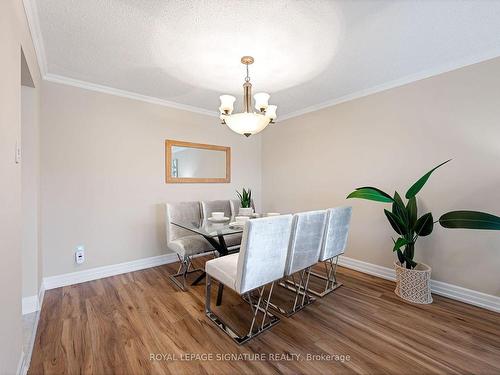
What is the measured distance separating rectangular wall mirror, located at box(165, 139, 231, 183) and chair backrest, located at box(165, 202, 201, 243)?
0.51 metres

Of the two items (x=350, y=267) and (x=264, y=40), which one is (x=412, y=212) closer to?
(x=350, y=267)

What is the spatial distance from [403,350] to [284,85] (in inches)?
109

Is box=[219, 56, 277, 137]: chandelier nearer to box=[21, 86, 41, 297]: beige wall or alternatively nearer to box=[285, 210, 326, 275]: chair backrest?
box=[285, 210, 326, 275]: chair backrest

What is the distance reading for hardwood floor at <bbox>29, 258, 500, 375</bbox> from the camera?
1.46 m

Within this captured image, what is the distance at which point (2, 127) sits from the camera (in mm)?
1035

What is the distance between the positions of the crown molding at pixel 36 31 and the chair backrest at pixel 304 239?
2.40 m

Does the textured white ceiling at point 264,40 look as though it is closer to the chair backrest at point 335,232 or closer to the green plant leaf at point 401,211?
the green plant leaf at point 401,211

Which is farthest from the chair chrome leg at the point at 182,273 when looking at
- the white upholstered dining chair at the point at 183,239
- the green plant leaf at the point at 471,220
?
the green plant leaf at the point at 471,220

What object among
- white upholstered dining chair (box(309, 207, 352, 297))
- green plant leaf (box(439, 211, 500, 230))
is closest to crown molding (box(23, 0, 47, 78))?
white upholstered dining chair (box(309, 207, 352, 297))

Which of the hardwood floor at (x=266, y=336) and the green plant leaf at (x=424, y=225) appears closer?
the hardwood floor at (x=266, y=336)

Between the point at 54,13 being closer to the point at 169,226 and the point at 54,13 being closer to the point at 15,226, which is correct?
the point at 15,226

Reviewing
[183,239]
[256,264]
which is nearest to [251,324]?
[256,264]

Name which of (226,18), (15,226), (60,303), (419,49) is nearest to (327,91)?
(419,49)

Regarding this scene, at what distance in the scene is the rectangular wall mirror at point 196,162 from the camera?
333cm
